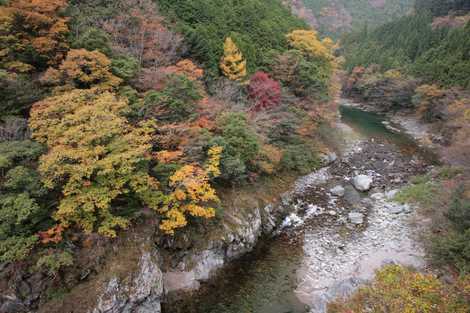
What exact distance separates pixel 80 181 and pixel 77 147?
131 centimetres

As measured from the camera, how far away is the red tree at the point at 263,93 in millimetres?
22312

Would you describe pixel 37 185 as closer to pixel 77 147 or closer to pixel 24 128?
pixel 77 147

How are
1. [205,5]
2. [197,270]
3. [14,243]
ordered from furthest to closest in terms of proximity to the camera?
1. [205,5]
2. [197,270]
3. [14,243]

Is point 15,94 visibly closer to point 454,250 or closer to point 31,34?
point 31,34

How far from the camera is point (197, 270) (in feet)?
42.4

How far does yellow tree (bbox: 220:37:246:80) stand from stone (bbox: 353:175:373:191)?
40.5ft

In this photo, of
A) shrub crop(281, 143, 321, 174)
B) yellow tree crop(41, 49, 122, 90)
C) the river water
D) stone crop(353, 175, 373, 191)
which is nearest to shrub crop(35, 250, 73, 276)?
the river water

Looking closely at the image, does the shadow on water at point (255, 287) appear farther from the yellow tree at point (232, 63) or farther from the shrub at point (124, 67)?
the yellow tree at point (232, 63)

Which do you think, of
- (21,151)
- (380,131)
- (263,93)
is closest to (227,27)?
(263,93)

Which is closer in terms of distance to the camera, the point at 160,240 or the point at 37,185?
the point at 37,185

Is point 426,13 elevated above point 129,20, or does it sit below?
above

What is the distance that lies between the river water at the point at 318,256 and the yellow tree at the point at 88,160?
210 inches


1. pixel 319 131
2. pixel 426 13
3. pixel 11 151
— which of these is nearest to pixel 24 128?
pixel 11 151

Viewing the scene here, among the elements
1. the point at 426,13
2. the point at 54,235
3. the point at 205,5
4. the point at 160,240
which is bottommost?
the point at 160,240
